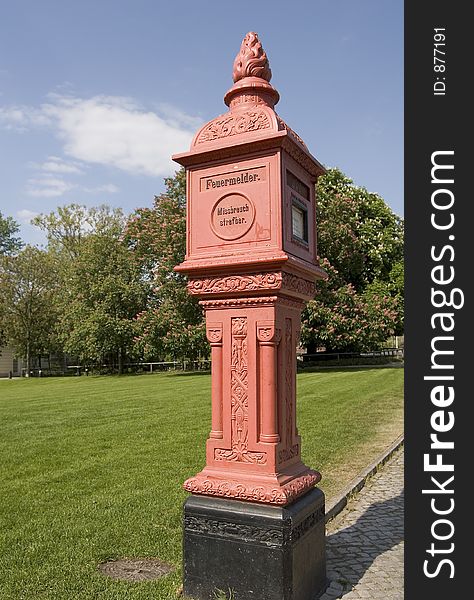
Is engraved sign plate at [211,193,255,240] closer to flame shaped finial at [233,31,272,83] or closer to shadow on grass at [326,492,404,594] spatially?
flame shaped finial at [233,31,272,83]

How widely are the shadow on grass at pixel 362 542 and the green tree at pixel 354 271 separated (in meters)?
20.4

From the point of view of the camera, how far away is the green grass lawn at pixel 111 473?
4434mm

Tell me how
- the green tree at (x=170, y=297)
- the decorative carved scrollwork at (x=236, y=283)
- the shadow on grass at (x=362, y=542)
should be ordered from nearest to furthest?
the decorative carved scrollwork at (x=236, y=283) → the shadow on grass at (x=362, y=542) → the green tree at (x=170, y=297)

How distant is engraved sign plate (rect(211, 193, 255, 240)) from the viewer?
4090 mm

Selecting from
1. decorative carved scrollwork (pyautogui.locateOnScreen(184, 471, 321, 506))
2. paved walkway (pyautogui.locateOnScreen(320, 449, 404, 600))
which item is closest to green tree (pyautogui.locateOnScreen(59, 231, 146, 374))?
paved walkway (pyautogui.locateOnScreen(320, 449, 404, 600))

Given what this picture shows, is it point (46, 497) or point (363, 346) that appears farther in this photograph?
point (363, 346)

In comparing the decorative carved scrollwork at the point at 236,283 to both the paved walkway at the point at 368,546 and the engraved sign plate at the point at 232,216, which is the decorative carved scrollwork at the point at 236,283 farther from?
the paved walkway at the point at 368,546

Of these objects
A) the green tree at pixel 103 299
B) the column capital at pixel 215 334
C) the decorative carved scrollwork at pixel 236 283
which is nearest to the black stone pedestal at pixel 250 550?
the column capital at pixel 215 334

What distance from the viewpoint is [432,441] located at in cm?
341

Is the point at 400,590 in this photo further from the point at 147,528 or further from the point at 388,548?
the point at 147,528

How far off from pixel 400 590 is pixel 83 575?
2.39m

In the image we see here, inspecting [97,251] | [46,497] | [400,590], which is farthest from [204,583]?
[97,251]

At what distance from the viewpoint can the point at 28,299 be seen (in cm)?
3859

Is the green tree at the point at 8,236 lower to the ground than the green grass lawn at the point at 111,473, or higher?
higher
